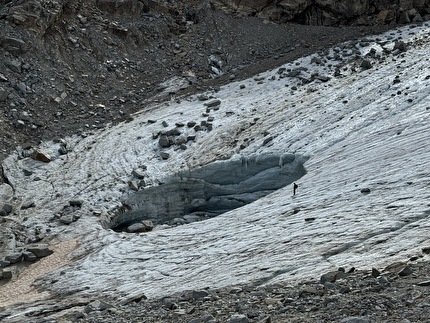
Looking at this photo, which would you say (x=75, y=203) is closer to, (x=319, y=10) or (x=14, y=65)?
(x=14, y=65)

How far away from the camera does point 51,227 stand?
16.4 meters

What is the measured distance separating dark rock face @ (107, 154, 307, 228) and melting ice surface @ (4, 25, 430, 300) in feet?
0.96

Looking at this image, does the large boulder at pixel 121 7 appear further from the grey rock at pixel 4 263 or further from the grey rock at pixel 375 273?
the grey rock at pixel 375 273

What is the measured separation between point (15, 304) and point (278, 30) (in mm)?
15565

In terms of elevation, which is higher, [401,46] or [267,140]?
[401,46]

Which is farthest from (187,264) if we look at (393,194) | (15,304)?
A: (393,194)

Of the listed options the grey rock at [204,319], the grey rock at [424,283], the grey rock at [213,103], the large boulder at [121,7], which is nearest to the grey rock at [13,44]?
the large boulder at [121,7]

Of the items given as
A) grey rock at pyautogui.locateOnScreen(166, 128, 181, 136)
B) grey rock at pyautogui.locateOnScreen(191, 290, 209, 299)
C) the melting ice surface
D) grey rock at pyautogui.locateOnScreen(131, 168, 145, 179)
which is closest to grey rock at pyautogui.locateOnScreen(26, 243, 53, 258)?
the melting ice surface

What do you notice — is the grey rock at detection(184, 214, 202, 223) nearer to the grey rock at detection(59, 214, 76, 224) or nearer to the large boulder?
the grey rock at detection(59, 214, 76, 224)

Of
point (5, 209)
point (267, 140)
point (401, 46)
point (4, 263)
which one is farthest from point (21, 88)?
point (401, 46)

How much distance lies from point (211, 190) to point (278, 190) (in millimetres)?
2783

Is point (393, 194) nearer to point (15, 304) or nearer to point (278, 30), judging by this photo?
point (15, 304)

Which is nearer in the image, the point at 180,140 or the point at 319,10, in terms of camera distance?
the point at 180,140

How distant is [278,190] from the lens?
1584 cm
